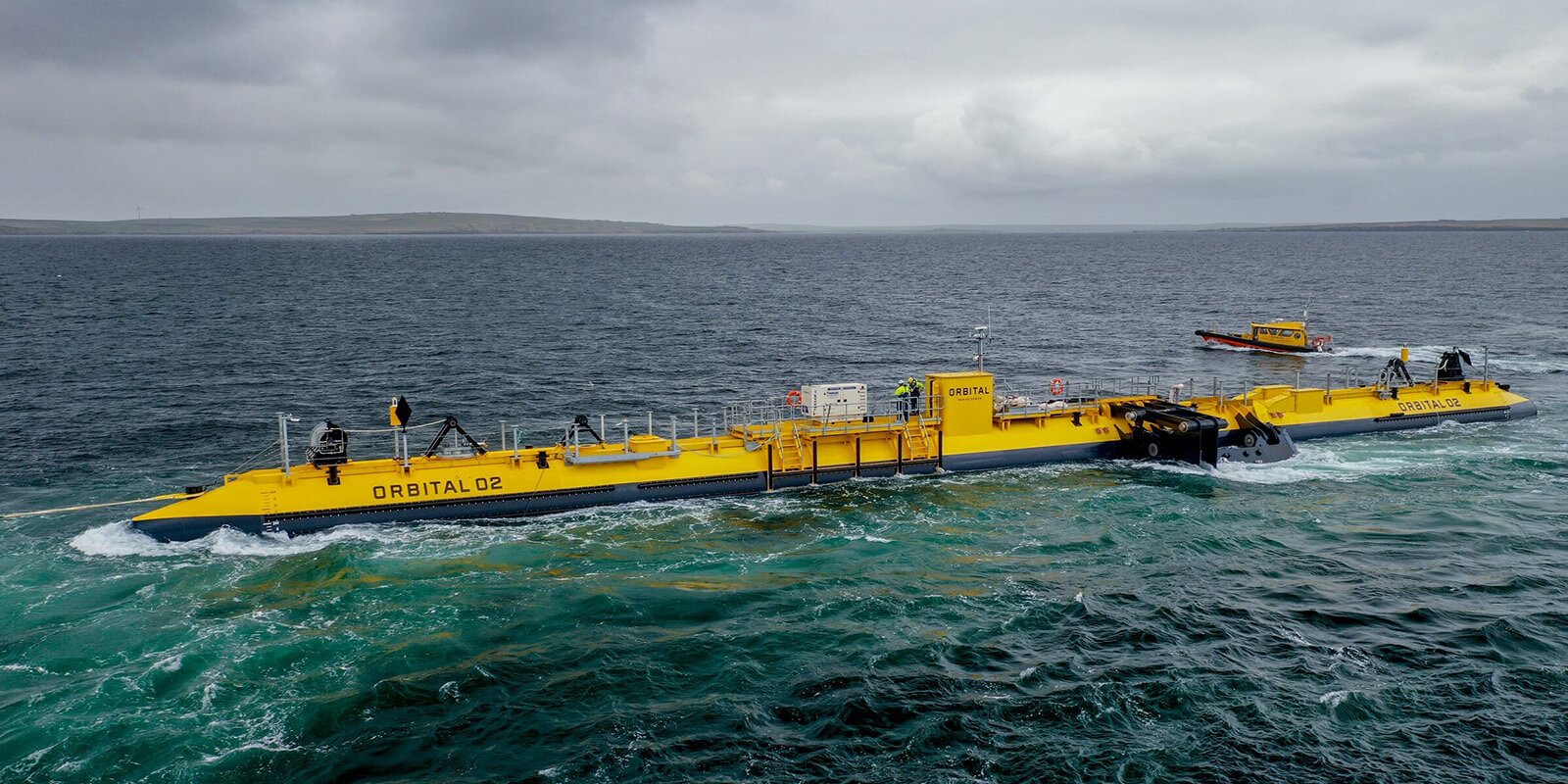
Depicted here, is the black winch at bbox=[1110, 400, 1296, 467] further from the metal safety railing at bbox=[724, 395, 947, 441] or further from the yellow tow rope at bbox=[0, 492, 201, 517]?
the yellow tow rope at bbox=[0, 492, 201, 517]

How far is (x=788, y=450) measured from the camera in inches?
1678

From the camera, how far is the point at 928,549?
3472cm

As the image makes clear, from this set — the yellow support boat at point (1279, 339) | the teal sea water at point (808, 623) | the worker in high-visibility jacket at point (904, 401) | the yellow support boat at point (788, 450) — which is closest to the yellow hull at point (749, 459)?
the yellow support boat at point (788, 450)

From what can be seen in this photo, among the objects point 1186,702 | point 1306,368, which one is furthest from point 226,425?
point 1306,368

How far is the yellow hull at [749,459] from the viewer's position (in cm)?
3606

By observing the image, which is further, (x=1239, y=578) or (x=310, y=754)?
(x=1239, y=578)

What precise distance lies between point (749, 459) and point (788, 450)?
1965 mm

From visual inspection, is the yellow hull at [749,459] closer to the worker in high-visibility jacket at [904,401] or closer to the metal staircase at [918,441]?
the metal staircase at [918,441]

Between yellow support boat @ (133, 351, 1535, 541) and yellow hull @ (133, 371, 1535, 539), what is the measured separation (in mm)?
57

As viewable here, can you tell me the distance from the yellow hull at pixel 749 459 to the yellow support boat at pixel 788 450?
6 cm

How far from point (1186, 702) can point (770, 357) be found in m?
56.1

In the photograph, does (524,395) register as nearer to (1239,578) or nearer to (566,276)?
(1239,578)

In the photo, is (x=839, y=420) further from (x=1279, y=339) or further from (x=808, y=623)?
(x=1279, y=339)

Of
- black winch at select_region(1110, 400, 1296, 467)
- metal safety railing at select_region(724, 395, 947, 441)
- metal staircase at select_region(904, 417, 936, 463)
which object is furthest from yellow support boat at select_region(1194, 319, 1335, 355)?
metal staircase at select_region(904, 417, 936, 463)
